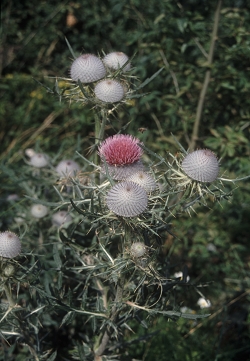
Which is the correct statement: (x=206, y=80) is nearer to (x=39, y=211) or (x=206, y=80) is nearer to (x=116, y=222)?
(x=39, y=211)

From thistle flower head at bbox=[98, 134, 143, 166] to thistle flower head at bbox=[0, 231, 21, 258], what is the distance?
0.55 metres

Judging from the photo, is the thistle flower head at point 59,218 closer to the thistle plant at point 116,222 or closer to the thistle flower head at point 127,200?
the thistle plant at point 116,222

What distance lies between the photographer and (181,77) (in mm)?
4504

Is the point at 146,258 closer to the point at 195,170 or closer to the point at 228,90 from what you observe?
the point at 195,170

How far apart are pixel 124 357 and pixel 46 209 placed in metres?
1.04

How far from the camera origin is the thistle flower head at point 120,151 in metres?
2.25

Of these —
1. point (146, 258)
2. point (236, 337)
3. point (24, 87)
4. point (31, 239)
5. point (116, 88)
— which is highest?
point (116, 88)

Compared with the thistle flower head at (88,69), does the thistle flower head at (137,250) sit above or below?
below

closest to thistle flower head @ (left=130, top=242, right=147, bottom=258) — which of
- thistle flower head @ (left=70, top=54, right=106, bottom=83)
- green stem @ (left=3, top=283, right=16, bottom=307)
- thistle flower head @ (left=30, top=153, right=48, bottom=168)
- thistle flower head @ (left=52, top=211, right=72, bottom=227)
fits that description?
green stem @ (left=3, top=283, right=16, bottom=307)

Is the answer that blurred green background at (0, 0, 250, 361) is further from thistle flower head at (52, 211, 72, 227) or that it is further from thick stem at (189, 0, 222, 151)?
thistle flower head at (52, 211, 72, 227)

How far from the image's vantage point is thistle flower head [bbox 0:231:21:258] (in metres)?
2.24

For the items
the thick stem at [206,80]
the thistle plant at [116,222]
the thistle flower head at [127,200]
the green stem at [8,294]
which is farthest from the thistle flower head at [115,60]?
the thick stem at [206,80]

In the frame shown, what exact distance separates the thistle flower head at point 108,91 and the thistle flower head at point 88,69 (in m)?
0.07

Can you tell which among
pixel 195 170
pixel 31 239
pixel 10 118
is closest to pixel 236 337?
pixel 31 239
